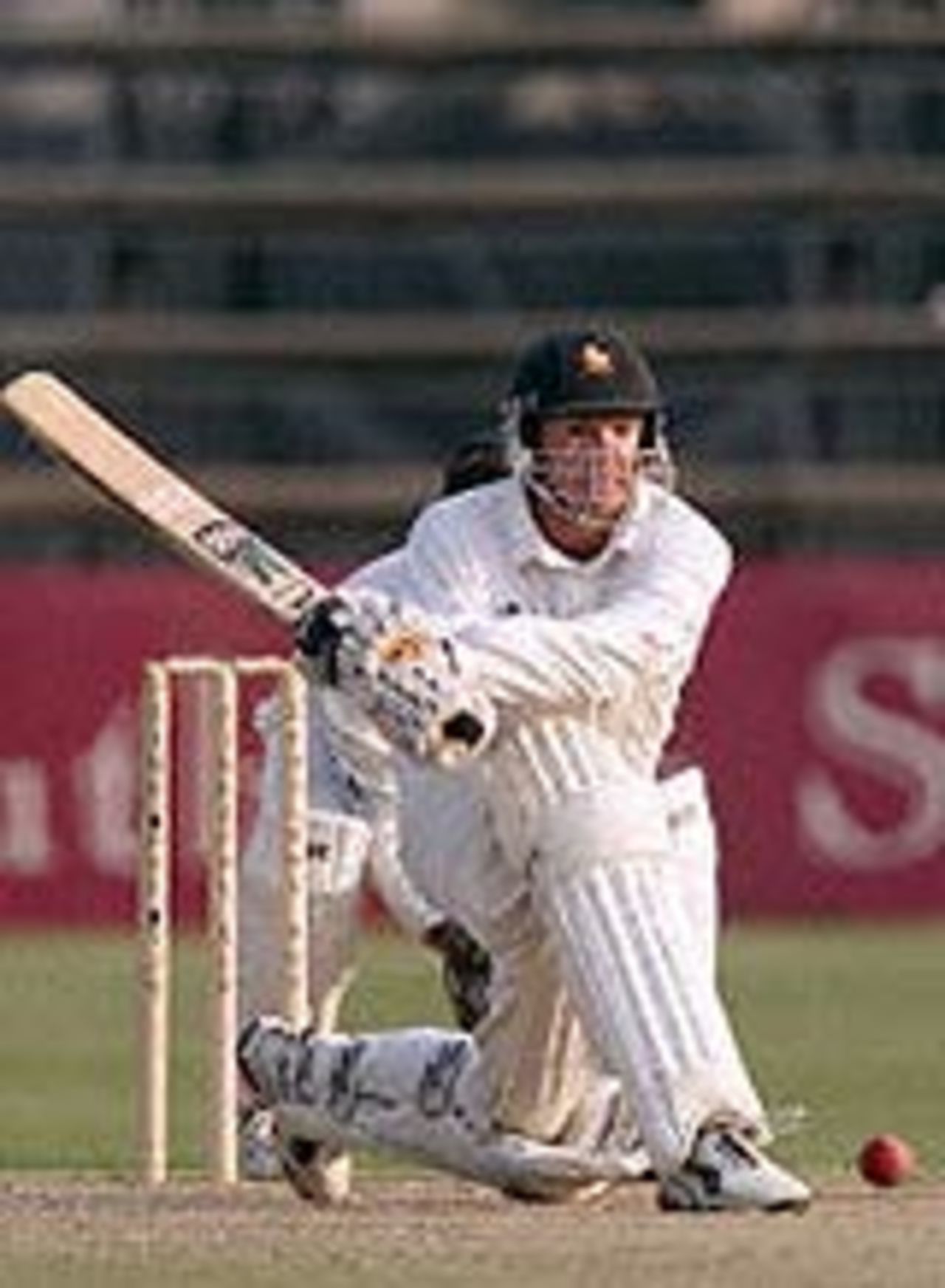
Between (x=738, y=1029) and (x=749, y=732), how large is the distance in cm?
446

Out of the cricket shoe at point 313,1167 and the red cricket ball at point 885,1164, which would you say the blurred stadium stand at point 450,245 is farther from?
the cricket shoe at point 313,1167

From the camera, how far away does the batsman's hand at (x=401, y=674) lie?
8.00 metres

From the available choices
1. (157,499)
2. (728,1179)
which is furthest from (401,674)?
(728,1179)

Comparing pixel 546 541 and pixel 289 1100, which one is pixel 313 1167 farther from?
pixel 546 541

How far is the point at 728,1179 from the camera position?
8148 millimetres

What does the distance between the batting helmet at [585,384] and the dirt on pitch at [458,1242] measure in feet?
3.54

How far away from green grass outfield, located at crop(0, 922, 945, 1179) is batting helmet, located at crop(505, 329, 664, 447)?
1.87 meters

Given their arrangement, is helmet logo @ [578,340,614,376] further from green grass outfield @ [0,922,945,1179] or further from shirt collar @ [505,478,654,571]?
green grass outfield @ [0,922,945,1179]

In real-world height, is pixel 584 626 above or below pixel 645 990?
above

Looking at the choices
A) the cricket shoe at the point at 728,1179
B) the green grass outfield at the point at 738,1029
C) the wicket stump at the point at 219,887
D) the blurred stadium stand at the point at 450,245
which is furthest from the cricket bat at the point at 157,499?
the blurred stadium stand at the point at 450,245

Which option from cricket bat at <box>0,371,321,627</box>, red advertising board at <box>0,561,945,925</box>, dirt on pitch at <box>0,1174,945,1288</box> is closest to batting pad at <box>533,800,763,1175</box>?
dirt on pitch at <box>0,1174,945,1288</box>

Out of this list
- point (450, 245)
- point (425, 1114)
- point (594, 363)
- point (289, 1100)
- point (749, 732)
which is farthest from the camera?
point (450, 245)

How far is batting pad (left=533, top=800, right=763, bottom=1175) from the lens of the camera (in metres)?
8.13

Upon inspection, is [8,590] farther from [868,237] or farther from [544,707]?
[544,707]
